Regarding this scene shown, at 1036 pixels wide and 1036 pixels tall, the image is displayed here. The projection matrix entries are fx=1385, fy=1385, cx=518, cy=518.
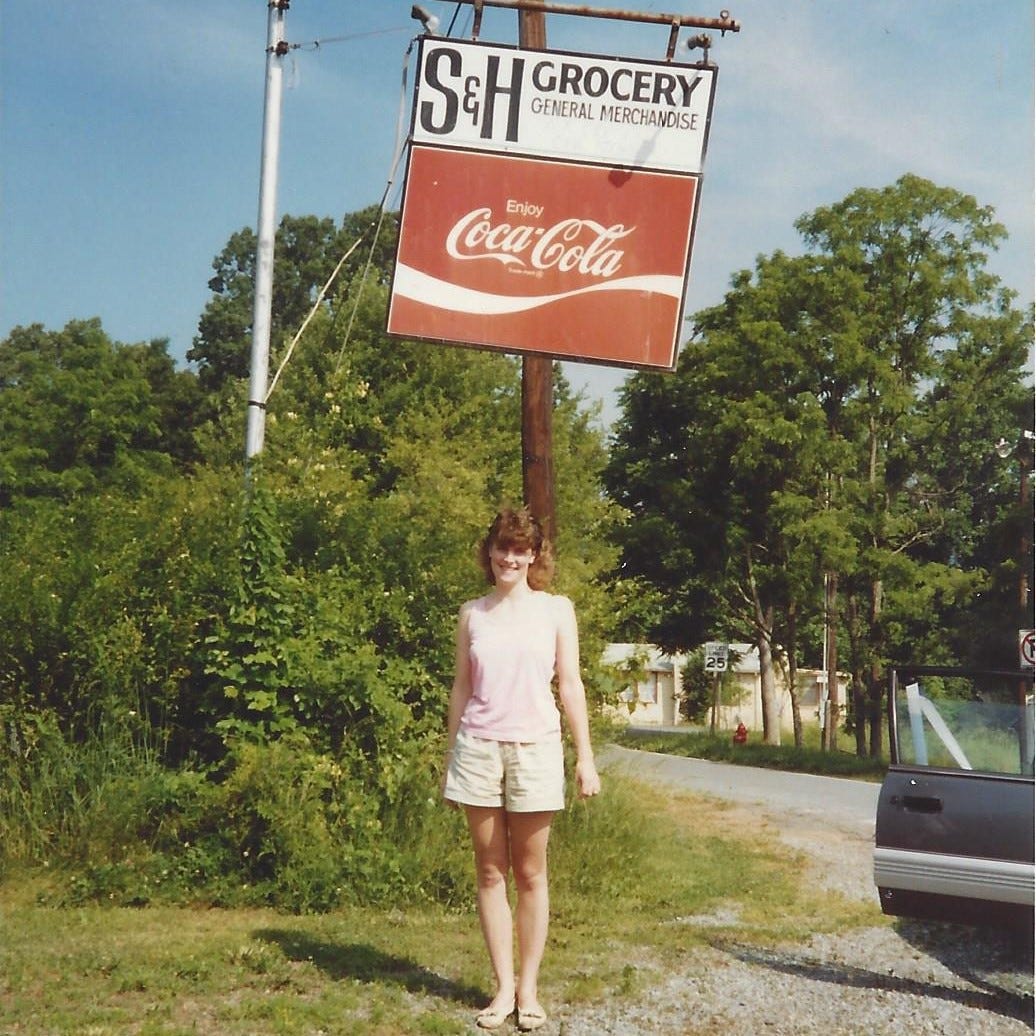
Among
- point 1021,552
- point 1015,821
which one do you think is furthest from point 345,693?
point 1021,552

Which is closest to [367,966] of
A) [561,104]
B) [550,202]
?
[550,202]

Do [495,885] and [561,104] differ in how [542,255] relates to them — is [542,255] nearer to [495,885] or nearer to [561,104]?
[561,104]

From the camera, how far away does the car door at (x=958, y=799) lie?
622 centimetres

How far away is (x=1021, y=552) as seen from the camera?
28891 mm

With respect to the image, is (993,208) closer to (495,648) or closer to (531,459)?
(531,459)

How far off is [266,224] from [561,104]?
123 inches

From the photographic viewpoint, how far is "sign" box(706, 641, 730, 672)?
37.4 meters

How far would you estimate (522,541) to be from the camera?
5539 millimetres

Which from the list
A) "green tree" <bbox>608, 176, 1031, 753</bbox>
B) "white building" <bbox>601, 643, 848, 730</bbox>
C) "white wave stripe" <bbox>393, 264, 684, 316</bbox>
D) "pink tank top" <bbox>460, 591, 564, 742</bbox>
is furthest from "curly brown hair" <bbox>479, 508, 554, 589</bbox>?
"white building" <bbox>601, 643, 848, 730</bbox>

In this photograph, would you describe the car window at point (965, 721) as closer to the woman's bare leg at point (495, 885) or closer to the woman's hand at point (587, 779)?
the woman's hand at point (587, 779)

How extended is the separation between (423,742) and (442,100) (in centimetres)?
431

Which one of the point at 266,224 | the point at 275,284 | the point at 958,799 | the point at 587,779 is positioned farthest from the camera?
the point at 275,284

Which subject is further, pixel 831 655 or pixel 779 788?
pixel 831 655

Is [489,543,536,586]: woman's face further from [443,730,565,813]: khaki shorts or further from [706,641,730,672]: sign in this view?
[706,641,730,672]: sign
